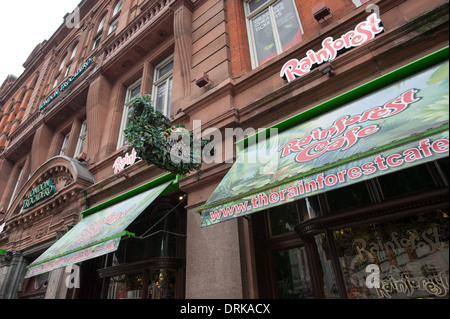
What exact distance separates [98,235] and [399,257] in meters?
5.27

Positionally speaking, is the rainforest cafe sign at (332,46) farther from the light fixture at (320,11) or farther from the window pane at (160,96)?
the window pane at (160,96)

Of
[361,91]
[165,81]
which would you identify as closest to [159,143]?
[361,91]

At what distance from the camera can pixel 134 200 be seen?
6.39 metres

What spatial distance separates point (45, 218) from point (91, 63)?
662 centimetres

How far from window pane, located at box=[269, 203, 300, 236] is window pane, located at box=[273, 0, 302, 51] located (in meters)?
3.77

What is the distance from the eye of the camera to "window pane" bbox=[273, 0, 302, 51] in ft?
20.5

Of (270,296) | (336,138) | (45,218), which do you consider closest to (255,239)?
(270,296)

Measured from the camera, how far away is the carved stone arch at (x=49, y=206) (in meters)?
8.42

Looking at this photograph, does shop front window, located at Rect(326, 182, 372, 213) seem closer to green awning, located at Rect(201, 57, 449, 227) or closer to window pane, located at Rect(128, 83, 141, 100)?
green awning, located at Rect(201, 57, 449, 227)

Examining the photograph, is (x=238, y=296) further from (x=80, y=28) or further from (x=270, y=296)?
(x=80, y=28)

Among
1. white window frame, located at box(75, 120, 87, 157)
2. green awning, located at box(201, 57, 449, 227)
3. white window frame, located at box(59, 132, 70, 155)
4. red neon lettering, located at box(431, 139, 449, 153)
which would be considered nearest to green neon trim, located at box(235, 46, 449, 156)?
green awning, located at box(201, 57, 449, 227)

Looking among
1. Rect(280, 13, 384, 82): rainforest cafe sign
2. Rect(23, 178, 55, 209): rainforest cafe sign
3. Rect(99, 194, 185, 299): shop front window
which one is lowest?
Rect(99, 194, 185, 299): shop front window

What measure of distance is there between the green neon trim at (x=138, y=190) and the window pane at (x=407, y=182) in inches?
151
